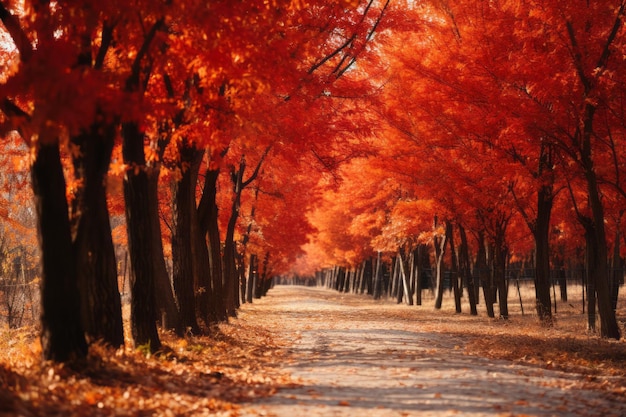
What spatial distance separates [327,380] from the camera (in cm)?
1036

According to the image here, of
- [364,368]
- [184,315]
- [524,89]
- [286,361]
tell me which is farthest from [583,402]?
[524,89]

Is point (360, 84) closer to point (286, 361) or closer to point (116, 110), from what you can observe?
point (286, 361)

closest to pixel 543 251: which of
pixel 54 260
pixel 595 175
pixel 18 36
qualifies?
pixel 595 175

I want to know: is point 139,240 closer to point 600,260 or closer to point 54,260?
point 54,260

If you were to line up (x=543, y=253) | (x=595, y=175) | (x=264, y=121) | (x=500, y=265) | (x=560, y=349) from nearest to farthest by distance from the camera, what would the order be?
1. (x=264, y=121)
2. (x=560, y=349)
3. (x=595, y=175)
4. (x=543, y=253)
5. (x=500, y=265)

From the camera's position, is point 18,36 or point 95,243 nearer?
point 18,36

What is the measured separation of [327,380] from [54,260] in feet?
13.4

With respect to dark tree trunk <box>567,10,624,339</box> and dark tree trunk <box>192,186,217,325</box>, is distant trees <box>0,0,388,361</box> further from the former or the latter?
dark tree trunk <box>567,10,624,339</box>

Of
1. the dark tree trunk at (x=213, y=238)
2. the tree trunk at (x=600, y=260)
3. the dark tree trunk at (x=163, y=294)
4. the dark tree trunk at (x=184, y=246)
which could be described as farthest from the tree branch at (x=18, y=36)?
the tree trunk at (x=600, y=260)

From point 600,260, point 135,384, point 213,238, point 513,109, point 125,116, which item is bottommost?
point 135,384

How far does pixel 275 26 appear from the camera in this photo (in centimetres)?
1238

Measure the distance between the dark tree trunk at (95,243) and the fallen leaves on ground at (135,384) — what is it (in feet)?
1.88

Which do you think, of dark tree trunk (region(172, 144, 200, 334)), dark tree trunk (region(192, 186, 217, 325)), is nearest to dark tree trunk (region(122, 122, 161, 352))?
dark tree trunk (region(172, 144, 200, 334))

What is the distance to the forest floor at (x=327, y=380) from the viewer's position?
7.74 metres
